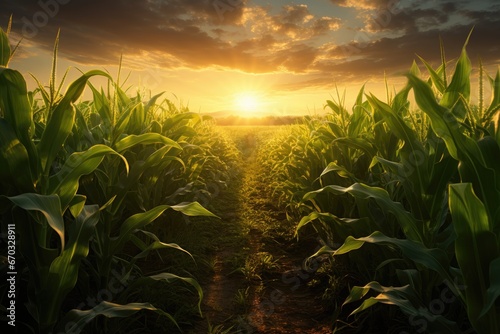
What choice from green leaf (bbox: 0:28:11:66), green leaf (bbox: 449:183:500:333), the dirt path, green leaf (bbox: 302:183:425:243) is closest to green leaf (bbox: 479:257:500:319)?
green leaf (bbox: 449:183:500:333)

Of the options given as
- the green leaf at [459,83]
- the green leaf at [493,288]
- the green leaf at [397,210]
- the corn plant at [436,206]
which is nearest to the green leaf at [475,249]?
the corn plant at [436,206]

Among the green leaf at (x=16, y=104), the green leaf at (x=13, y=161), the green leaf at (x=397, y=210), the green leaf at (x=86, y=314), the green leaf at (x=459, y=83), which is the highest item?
the green leaf at (x=459, y=83)

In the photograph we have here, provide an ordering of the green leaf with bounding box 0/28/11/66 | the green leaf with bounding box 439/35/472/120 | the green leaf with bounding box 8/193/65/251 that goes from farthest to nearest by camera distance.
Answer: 1. the green leaf with bounding box 439/35/472/120
2. the green leaf with bounding box 0/28/11/66
3. the green leaf with bounding box 8/193/65/251

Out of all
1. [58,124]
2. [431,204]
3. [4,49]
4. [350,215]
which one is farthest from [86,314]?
[350,215]

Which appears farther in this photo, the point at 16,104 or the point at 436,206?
the point at 436,206

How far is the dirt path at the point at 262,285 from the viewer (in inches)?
100

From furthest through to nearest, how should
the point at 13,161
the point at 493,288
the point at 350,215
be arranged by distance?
the point at 350,215 → the point at 13,161 → the point at 493,288

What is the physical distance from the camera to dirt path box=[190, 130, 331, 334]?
2541 mm

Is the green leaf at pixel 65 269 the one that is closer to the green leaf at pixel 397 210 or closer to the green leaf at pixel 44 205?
the green leaf at pixel 44 205

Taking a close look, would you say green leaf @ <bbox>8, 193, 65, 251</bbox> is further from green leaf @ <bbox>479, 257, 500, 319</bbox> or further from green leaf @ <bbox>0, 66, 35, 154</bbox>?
green leaf @ <bbox>479, 257, 500, 319</bbox>

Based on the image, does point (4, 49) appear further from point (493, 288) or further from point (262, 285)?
point (262, 285)

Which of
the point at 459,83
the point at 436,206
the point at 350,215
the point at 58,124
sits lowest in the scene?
the point at 350,215

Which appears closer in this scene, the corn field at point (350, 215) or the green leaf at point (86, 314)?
the corn field at point (350, 215)

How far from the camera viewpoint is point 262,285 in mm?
3105
